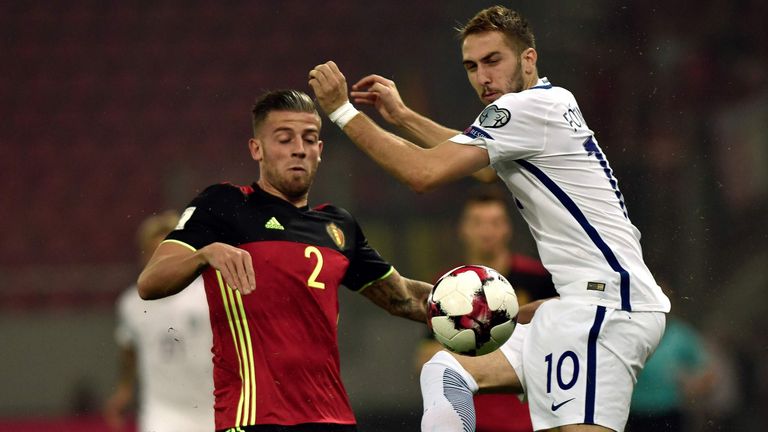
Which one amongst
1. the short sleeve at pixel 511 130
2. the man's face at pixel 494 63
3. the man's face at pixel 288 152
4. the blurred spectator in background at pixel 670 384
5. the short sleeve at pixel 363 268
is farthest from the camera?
the blurred spectator in background at pixel 670 384

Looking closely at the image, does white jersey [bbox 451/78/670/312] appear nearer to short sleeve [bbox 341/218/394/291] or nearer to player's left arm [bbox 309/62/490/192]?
player's left arm [bbox 309/62/490/192]

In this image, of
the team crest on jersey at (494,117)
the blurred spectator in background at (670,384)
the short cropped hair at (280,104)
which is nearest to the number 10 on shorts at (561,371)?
the team crest on jersey at (494,117)

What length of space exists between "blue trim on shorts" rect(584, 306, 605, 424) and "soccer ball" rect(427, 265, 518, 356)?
12.0 inches

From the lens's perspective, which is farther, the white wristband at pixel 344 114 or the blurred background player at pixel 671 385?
the blurred background player at pixel 671 385

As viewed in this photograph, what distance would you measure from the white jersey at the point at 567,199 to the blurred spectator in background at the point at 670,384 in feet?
8.74

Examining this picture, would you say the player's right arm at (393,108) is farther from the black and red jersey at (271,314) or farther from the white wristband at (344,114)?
the black and red jersey at (271,314)

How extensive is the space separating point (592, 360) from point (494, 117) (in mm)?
994

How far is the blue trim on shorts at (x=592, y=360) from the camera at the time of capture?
14.3ft

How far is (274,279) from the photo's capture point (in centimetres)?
462

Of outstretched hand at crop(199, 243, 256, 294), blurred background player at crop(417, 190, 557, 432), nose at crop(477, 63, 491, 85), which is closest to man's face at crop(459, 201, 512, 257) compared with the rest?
blurred background player at crop(417, 190, 557, 432)

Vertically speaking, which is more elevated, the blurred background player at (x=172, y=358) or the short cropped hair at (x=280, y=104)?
the short cropped hair at (x=280, y=104)

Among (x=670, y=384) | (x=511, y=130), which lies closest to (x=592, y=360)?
(x=511, y=130)

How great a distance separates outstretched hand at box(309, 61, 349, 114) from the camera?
4.59 meters

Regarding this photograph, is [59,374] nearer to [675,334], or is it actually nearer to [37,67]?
[37,67]
